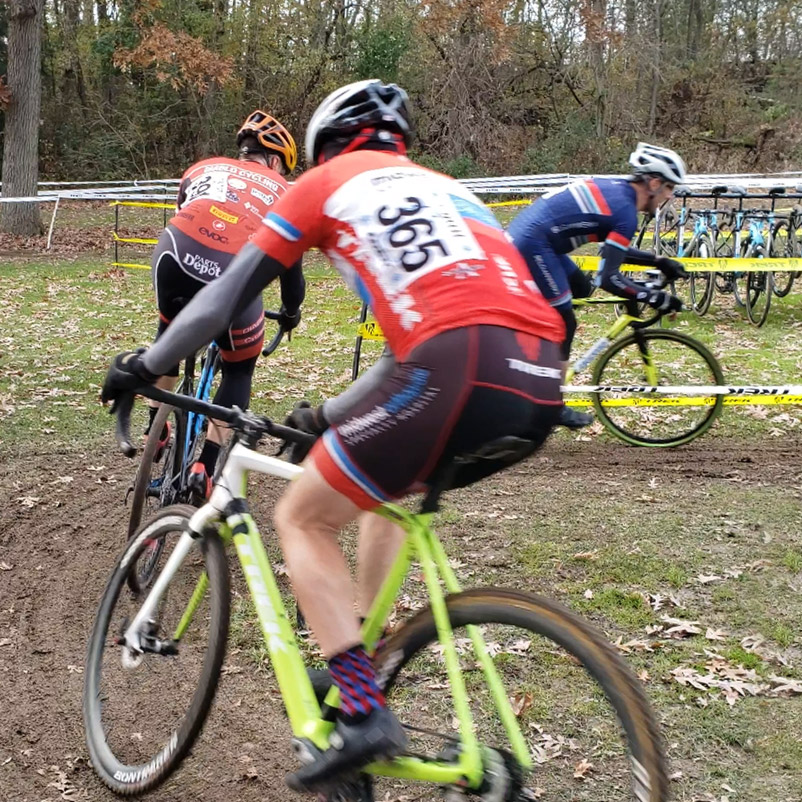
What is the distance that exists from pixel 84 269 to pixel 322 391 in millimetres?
9454

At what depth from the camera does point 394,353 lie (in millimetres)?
2576

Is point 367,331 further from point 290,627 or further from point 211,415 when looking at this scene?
point 290,627

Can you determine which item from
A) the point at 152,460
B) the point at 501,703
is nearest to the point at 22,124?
the point at 152,460

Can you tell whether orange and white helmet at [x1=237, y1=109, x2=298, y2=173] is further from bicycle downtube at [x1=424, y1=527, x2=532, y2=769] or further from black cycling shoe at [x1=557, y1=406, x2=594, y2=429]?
bicycle downtube at [x1=424, y1=527, x2=532, y2=769]

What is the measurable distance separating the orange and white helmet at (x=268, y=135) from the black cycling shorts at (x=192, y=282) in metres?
0.65

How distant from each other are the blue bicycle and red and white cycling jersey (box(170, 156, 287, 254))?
447mm

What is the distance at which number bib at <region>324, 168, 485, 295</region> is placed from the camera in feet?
8.22

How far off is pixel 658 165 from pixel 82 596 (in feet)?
15.7

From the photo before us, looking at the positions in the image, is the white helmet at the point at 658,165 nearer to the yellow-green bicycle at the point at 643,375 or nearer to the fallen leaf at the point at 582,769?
the yellow-green bicycle at the point at 643,375

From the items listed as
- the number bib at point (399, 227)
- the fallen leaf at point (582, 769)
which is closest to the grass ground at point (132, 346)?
the fallen leaf at point (582, 769)

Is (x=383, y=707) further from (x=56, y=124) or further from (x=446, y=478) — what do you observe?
(x=56, y=124)

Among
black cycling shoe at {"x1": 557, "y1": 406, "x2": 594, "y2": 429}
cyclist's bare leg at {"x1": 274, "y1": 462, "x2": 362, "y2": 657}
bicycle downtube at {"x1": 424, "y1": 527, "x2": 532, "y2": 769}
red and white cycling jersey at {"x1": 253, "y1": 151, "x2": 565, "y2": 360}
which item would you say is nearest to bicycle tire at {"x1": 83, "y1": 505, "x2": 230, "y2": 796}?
cyclist's bare leg at {"x1": 274, "y1": 462, "x2": 362, "y2": 657}

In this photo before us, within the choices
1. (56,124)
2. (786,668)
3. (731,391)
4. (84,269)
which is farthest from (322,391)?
(56,124)

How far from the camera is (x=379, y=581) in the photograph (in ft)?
10.4
